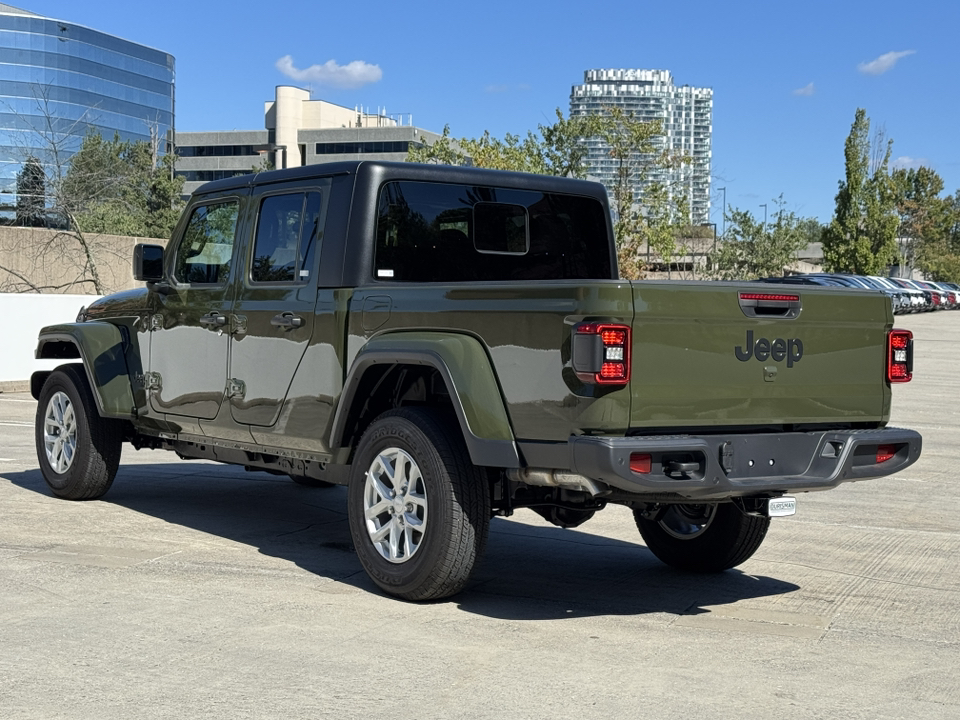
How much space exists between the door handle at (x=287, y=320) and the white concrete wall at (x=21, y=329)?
12.3m

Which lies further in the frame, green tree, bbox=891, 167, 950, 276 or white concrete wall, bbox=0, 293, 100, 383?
green tree, bbox=891, 167, 950, 276

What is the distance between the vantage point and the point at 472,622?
5.82 m

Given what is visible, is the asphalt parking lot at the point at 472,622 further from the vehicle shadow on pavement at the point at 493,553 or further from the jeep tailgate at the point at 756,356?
the jeep tailgate at the point at 756,356

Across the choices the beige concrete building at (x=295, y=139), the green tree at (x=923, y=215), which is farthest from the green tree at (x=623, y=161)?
the beige concrete building at (x=295, y=139)

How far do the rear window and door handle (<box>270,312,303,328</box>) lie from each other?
51 centimetres

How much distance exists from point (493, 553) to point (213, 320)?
216cm

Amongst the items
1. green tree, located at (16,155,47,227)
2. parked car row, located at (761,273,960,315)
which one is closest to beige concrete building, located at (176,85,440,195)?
parked car row, located at (761,273,960,315)

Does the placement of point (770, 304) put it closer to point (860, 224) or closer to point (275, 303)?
point (275, 303)

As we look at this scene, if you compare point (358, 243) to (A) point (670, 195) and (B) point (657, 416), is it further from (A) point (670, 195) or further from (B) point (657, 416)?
(A) point (670, 195)

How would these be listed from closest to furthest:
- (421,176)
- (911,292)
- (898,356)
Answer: (898,356) < (421,176) < (911,292)

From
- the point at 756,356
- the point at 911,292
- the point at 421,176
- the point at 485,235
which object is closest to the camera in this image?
the point at 756,356

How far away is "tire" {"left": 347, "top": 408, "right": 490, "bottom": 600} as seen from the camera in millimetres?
5871

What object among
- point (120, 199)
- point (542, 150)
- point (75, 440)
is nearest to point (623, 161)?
point (542, 150)

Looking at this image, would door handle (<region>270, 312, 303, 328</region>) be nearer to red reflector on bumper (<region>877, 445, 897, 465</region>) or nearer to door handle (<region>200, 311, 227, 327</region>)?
door handle (<region>200, 311, 227, 327</region>)
